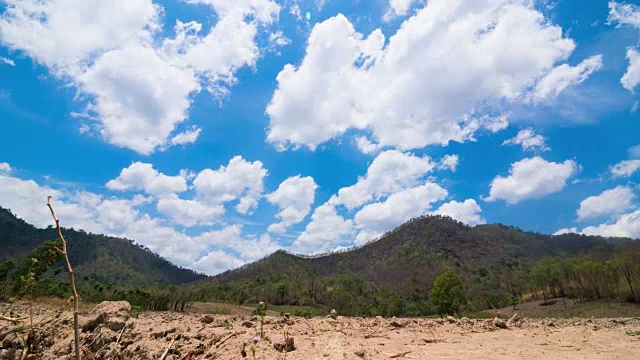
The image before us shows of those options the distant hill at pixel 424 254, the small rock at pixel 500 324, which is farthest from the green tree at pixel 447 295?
the distant hill at pixel 424 254

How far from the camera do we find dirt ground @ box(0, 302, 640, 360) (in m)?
7.31

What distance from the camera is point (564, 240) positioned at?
185625 mm

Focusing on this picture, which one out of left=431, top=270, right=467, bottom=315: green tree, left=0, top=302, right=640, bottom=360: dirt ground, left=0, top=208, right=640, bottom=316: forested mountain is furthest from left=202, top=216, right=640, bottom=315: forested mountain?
left=0, top=302, right=640, bottom=360: dirt ground

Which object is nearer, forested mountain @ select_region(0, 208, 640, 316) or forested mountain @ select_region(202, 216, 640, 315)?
forested mountain @ select_region(0, 208, 640, 316)

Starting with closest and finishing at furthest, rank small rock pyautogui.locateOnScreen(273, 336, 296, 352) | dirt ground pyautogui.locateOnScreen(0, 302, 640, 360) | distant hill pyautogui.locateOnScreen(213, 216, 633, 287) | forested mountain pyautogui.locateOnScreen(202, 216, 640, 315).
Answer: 1. small rock pyautogui.locateOnScreen(273, 336, 296, 352)
2. dirt ground pyautogui.locateOnScreen(0, 302, 640, 360)
3. forested mountain pyautogui.locateOnScreen(202, 216, 640, 315)
4. distant hill pyautogui.locateOnScreen(213, 216, 633, 287)

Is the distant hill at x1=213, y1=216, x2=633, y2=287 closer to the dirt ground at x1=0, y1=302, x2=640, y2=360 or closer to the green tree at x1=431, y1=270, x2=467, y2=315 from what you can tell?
the green tree at x1=431, y1=270, x2=467, y2=315

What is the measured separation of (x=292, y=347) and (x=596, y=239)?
229 m

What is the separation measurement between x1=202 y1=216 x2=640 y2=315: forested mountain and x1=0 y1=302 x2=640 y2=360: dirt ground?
46.3m

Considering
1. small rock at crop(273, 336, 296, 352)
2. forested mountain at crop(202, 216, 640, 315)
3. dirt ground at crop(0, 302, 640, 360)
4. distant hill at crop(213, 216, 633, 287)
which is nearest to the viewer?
small rock at crop(273, 336, 296, 352)

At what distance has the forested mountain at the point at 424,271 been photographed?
64250mm

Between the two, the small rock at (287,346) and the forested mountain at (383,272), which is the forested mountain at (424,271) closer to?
the forested mountain at (383,272)

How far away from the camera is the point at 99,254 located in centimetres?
15300

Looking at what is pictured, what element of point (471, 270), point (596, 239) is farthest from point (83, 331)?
point (596, 239)

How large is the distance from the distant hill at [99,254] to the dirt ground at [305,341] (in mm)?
129817
